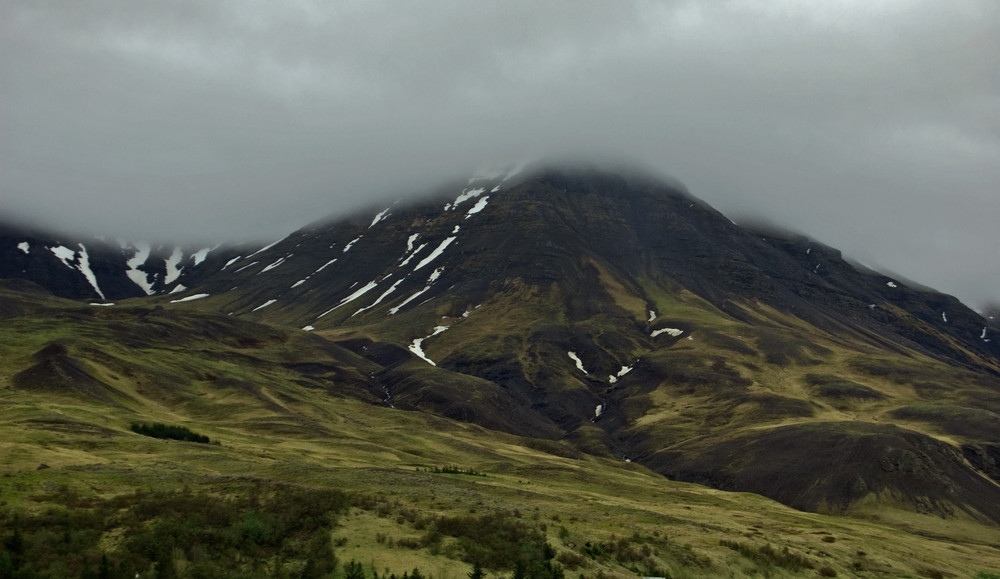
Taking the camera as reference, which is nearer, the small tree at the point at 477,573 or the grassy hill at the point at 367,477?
the small tree at the point at 477,573

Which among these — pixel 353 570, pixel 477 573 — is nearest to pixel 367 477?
pixel 353 570

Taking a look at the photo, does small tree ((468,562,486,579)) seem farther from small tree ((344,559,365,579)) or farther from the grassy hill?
small tree ((344,559,365,579))

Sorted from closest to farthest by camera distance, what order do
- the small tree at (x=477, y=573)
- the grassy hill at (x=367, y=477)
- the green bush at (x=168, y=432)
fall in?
the small tree at (x=477, y=573) → the grassy hill at (x=367, y=477) → the green bush at (x=168, y=432)

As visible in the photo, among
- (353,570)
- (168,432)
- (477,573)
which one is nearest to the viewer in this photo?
(353,570)

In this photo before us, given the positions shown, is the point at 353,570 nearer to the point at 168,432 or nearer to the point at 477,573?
the point at 477,573

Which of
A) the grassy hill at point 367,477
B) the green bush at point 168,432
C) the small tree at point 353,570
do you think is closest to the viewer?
the small tree at point 353,570

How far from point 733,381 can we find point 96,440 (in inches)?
6449

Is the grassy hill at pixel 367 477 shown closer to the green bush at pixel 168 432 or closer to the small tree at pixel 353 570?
the small tree at pixel 353 570

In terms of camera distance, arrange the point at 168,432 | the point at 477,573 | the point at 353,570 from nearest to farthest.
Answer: the point at 353,570 → the point at 477,573 → the point at 168,432

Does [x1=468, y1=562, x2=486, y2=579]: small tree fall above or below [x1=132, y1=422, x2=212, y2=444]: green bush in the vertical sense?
above

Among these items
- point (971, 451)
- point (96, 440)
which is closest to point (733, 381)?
point (971, 451)

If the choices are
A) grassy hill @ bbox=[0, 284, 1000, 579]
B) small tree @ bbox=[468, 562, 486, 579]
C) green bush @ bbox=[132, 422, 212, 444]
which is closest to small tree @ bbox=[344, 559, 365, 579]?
grassy hill @ bbox=[0, 284, 1000, 579]

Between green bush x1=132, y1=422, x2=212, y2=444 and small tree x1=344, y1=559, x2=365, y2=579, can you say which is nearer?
small tree x1=344, y1=559, x2=365, y2=579

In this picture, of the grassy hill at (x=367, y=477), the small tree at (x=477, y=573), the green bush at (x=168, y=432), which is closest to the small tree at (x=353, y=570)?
the grassy hill at (x=367, y=477)
